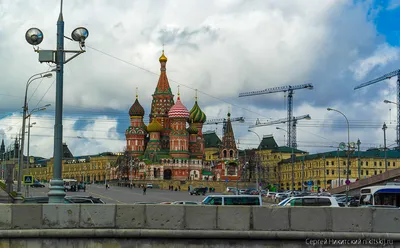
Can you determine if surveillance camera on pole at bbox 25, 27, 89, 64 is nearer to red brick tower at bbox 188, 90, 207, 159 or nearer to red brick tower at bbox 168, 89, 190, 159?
red brick tower at bbox 168, 89, 190, 159

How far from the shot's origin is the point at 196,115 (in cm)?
15900

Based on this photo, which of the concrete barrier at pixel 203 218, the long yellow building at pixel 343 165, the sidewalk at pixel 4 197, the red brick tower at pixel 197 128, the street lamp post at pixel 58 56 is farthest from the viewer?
the red brick tower at pixel 197 128

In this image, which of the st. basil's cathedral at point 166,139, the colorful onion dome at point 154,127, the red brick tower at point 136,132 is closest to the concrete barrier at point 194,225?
the st. basil's cathedral at point 166,139

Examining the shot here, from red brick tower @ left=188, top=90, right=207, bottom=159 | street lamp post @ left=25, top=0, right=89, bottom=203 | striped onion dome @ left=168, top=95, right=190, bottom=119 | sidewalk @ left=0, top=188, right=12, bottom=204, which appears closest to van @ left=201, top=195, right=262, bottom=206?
street lamp post @ left=25, top=0, right=89, bottom=203

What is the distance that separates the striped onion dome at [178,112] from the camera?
5797 inches

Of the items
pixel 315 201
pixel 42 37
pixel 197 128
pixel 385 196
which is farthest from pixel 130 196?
pixel 197 128

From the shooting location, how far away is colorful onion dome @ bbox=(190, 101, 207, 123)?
158875 millimetres

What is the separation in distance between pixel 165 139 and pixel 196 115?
10.4 metres

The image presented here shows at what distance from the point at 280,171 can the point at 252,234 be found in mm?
158440

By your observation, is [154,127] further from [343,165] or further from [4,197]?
[4,197]

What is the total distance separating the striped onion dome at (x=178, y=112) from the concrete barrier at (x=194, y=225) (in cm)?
12978

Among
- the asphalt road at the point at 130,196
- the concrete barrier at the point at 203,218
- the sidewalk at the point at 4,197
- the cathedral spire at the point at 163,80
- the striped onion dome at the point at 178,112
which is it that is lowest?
the asphalt road at the point at 130,196

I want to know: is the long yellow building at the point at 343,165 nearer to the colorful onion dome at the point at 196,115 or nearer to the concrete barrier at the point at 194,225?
the colorful onion dome at the point at 196,115

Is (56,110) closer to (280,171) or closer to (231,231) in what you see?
(231,231)
